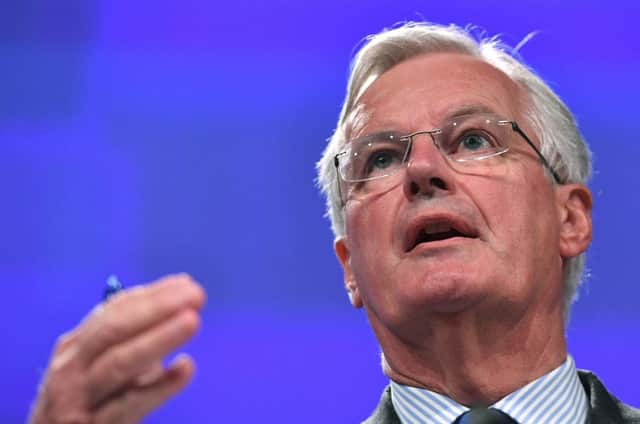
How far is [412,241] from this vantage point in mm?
1968

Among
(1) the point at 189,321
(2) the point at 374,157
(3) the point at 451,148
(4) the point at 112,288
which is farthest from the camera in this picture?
(2) the point at 374,157

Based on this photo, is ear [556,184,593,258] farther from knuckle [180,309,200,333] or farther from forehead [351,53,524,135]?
knuckle [180,309,200,333]

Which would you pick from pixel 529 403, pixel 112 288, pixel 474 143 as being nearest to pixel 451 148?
pixel 474 143

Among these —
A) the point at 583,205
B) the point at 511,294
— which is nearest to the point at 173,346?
the point at 511,294

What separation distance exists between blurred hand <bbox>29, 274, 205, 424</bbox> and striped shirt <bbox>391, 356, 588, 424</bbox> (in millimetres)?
882

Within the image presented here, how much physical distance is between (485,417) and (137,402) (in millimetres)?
819

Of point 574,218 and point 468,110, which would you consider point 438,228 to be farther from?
point 574,218

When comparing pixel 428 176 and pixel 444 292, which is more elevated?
pixel 428 176

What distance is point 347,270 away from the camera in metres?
2.39

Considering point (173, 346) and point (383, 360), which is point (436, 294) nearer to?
point (383, 360)

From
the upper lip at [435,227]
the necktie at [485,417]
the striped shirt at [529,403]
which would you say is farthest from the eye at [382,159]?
the necktie at [485,417]

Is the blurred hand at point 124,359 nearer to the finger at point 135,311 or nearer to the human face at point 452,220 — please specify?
the finger at point 135,311

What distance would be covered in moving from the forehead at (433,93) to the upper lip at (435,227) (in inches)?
10.2

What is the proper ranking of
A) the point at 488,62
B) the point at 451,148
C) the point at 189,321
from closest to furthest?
the point at 189,321 < the point at 451,148 < the point at 488,62
